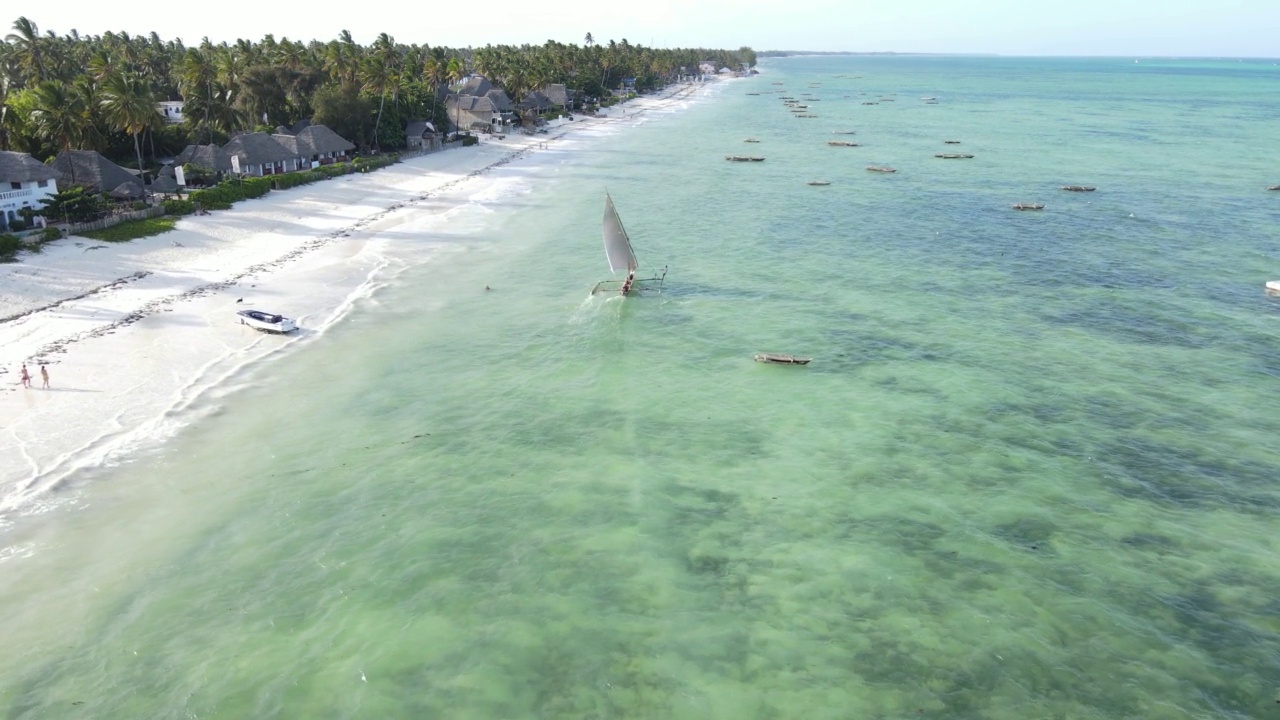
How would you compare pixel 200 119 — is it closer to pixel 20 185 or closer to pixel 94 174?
pixel 94 174

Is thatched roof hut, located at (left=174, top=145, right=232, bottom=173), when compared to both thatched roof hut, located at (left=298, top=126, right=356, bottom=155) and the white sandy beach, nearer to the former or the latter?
the white sandy beach

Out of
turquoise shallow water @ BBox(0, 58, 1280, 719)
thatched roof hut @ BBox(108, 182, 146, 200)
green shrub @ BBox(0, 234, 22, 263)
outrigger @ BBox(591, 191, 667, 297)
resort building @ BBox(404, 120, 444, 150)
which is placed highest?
resort building @ BBox(404, 120, 444, 150)

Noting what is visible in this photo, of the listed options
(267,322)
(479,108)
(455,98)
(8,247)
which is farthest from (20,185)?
(455,98)

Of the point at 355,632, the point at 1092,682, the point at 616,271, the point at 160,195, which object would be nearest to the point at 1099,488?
the point at 1092,682

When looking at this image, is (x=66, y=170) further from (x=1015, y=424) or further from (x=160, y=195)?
(x=1015, y=424)

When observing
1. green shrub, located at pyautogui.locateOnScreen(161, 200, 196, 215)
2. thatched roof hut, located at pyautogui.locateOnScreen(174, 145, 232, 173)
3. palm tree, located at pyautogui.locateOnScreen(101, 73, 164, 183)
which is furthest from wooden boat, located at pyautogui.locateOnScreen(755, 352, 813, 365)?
thatched roof hut, located at pyautogui.locateOnScreen(174, 145, 232, 173)

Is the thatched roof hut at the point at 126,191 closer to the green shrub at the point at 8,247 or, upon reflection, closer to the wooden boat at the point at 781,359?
the green shrub at the point at 8,247
